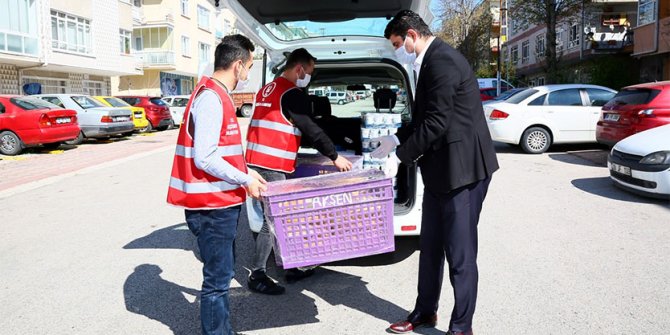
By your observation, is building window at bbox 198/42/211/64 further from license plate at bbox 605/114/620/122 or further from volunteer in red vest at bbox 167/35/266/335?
volunteer in red vest at bbox 167/35/266/335

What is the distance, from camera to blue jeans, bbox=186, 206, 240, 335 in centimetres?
302

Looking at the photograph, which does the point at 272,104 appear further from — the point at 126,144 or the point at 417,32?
the point at 126,144

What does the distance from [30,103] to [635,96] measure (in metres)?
14.3

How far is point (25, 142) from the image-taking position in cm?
1377

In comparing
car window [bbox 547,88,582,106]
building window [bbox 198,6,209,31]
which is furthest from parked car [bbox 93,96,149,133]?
Answer: building window [bbox 198,6,209,31]

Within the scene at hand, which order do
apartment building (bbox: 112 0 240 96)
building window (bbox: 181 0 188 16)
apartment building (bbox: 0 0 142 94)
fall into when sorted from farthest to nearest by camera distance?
building window (bbox: 181 0 188 16) → apartment building (bbox: 112 0 240 96) → apartment building (bbox: 0 0 142 94)

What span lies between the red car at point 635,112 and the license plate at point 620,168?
75.2 inches

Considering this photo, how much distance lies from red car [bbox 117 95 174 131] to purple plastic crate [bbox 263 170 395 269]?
65.9 ft

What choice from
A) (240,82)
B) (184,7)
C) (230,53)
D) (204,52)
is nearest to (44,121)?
(240,82)

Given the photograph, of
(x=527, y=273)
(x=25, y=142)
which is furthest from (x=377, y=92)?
(x=25, y=142)

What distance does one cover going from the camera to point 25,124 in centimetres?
1362

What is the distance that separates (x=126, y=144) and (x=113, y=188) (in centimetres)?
871

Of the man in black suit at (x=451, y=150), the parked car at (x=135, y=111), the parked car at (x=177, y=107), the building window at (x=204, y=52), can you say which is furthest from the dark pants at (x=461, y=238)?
the building window at (x=204, y=52)

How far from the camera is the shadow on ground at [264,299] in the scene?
371 centimetres
